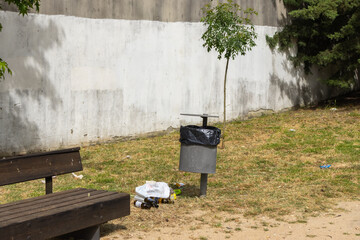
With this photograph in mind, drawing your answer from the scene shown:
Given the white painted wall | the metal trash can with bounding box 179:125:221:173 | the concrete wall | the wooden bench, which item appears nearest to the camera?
the wooden bench

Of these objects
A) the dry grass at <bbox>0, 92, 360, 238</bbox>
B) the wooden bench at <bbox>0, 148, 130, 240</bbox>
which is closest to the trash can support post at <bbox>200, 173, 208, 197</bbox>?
the dry grass at <bbox>0, 92, 360, 238</bbox>

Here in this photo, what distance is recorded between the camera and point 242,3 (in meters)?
15.4

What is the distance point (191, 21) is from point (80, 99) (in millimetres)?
3761

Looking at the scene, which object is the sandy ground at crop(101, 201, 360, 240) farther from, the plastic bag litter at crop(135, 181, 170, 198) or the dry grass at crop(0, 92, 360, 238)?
the plastic bag litter at crop(135, 181, 170, 198)

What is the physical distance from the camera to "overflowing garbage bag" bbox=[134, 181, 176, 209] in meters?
7.32

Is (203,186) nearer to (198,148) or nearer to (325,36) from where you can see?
(198,148)

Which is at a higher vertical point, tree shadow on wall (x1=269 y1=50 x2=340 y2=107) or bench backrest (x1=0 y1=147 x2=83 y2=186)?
tree shadow on wall (x1=269 y1=50 x2=340 y2=107)

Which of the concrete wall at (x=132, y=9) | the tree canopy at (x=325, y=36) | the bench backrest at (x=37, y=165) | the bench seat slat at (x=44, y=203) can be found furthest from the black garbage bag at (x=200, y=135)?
the tree canopy at (x=325, y=36)

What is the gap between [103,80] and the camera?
12375 mm

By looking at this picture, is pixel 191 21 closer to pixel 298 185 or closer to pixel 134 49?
pixel 134 49

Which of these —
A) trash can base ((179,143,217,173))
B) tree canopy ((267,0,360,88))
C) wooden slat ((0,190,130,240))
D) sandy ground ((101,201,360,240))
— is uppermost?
tree canopy ((267,0,360,88))

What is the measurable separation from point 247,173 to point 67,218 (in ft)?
16.1

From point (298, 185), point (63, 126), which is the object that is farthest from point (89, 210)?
point (63, 126)

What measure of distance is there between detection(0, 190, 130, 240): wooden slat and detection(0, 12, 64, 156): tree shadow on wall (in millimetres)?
5410
